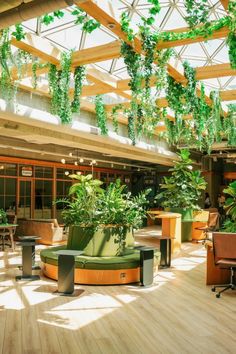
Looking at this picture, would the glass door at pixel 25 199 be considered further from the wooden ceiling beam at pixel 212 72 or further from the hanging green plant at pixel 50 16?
the hanging green plant at pixel 50 16

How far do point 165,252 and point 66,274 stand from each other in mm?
3284

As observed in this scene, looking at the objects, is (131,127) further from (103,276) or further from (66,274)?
(66,274)

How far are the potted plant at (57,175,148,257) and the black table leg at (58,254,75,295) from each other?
1.47m

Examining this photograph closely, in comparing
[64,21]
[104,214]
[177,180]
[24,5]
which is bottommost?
[104,214]

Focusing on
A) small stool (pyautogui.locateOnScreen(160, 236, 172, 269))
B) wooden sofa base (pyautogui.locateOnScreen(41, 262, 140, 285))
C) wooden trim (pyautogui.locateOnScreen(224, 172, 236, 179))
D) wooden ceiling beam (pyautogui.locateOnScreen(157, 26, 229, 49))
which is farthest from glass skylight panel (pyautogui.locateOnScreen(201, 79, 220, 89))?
wooden trim (pyautogui.locateOnScreen(224, 172, 236, 179))

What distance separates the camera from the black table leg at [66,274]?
648 cm

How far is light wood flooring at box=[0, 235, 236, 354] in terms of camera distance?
14.0 ft

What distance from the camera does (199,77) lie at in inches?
296

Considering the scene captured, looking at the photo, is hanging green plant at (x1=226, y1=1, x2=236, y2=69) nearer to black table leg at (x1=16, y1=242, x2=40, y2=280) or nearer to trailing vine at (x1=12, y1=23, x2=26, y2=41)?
trailing vine at (x1=12, y1=23, x2=26, y2=41)

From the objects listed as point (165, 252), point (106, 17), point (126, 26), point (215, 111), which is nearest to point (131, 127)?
point (215, 111)

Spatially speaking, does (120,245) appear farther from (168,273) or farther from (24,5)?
(24,5)

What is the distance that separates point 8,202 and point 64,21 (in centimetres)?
954

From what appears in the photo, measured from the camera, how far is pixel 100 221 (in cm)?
812

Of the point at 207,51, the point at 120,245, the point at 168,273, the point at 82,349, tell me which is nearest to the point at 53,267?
the point at 120,245
